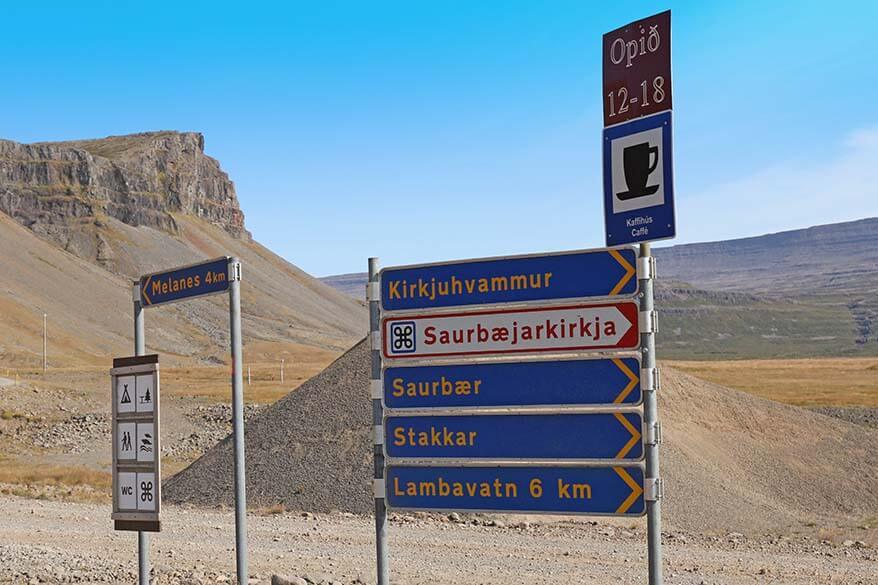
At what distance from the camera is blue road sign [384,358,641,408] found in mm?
7328

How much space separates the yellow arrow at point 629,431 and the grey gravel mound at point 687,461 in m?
14.2

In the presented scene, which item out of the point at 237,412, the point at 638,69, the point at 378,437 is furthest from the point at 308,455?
the point at 638,69

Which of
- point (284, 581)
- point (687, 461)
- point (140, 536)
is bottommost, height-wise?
point (687, 461)

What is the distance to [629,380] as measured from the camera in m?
7.26

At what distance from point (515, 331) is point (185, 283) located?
3.28 m

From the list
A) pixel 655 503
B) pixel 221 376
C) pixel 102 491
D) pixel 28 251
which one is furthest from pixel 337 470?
pixel 28 251

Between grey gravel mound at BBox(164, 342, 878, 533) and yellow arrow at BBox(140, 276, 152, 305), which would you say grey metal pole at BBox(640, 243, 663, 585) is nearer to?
yellow arrow at BBox(140, 276, 152, 305)

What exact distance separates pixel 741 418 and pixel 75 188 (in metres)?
160

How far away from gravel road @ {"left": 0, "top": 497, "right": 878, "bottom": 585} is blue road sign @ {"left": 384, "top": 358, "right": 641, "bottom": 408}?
478 centimetres

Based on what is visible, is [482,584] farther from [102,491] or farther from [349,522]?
[102,491]

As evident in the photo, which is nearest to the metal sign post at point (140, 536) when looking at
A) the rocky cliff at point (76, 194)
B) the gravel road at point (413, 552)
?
the gravel road at point (413, 552)

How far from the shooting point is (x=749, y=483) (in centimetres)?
2475

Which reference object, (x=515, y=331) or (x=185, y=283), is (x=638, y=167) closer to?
(x=515, y=331)

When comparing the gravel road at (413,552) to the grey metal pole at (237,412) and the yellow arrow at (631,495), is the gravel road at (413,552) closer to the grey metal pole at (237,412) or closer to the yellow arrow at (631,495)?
the grey metal pole at (237,412)
